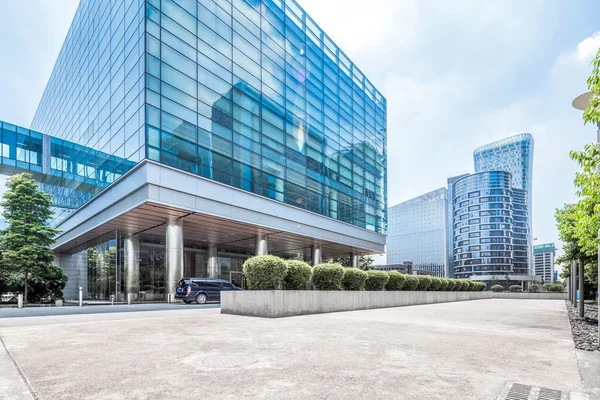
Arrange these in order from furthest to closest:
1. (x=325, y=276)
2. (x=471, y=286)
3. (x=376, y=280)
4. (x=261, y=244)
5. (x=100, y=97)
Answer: (x=471, y=286) < (x=261, y=244) < (x=100, y=97) < (x=376, y=280) < (x=325, y=276)

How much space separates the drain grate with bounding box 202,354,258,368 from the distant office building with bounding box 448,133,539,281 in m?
168

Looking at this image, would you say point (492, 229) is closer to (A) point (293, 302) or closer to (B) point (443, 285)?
(B) point (443, 285)

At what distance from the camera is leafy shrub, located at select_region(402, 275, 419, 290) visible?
78.8 ft

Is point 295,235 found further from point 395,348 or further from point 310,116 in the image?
point 395,348

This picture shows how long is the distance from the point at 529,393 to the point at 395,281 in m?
18.5

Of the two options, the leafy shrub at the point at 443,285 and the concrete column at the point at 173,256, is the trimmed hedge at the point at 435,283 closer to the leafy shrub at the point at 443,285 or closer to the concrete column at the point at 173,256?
the leafy shrub at the point at 443,285

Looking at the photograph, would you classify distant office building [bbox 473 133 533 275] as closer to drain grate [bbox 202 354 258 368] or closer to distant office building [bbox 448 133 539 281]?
distant office building [bbox 448 133 539 281]

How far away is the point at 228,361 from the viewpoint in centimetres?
568

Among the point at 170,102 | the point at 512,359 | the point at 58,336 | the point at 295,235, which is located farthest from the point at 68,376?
the point at 295,235

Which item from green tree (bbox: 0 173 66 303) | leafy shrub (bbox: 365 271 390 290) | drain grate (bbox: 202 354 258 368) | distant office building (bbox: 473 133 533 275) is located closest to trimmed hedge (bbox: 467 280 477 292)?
leafy shrub (bbox: 365 271 390 290)

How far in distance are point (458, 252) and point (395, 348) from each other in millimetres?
172525

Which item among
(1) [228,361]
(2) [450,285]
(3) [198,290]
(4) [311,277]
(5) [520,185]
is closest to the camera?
(1) [228,361]

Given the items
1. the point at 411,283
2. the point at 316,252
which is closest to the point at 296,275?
the point at 411,283

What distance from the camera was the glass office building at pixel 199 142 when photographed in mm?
24609
